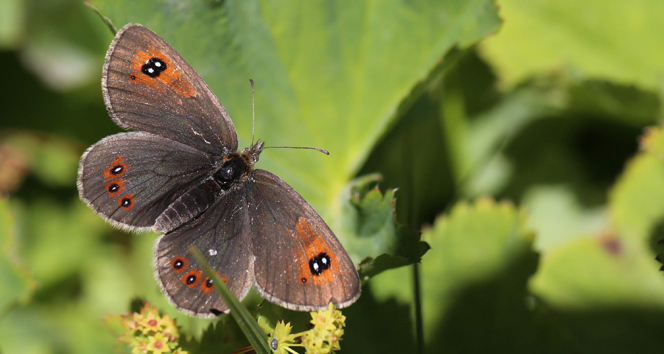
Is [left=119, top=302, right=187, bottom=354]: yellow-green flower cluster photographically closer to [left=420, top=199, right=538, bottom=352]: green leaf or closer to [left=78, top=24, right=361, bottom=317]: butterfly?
[left=78, top=24, right=361, bottom=317]: butterfly

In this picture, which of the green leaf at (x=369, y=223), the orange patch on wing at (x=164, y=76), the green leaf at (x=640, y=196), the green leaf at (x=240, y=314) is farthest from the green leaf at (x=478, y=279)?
the orange patch on wing at (x=164, y=76)

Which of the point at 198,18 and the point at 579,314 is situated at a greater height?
the point at 198,18

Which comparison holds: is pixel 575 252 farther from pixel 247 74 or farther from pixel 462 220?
pixel 247 74

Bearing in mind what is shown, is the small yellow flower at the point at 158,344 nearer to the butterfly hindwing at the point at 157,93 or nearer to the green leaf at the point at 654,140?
the butterfly hindwing at the point at 157,93

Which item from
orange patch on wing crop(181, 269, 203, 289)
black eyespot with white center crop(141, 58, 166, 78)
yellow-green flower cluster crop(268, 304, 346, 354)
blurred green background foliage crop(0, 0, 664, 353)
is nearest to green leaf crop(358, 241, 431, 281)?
blurred green background foliage crop(0, 0, 664, 353)

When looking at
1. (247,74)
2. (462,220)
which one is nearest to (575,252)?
(462,220)
